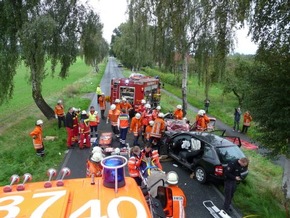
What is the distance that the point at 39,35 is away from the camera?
1212cm

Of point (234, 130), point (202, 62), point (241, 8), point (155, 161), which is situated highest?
point (241, 8)

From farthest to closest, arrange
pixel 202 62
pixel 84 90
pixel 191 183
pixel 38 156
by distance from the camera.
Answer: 1. pixel 84 90
2. pixel 202 62
3. pixel 38 156
4. pixel 191 183

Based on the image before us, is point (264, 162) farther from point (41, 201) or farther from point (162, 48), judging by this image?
point (41, 201)

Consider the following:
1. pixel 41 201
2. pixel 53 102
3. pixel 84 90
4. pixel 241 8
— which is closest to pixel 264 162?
pixel 241 8

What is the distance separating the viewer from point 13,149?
10898 millimetres

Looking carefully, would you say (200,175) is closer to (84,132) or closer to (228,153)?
(228,153)

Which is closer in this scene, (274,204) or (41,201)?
(41,201)

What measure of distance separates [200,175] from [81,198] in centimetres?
579

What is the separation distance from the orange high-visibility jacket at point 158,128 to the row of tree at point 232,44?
3009mm

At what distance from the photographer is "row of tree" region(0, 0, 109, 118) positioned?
12.3 m

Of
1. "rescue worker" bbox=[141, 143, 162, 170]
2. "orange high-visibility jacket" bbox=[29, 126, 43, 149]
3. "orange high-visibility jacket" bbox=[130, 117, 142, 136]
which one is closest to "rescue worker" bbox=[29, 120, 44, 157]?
"orange high-visibility jacket" bbox=[29, 126, 43, 149]

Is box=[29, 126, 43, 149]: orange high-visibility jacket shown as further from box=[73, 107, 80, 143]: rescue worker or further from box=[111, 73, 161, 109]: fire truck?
box=[111, 73, 161, 109]: fire truck

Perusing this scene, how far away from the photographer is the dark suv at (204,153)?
25.1ft

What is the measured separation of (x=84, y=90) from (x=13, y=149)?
18613 millimetres
